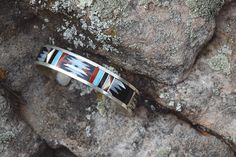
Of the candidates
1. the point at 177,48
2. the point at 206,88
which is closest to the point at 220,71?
the point at 206,88

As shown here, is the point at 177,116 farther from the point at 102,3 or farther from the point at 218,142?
the point at 102,3

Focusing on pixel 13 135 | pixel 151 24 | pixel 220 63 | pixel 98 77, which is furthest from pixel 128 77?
pixel 13 135

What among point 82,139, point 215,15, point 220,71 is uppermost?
point 215,15

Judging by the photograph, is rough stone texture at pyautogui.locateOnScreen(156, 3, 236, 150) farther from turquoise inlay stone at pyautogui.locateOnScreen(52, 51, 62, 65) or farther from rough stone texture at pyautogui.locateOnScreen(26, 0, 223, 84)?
turquoise inlay stone at pyautogui.locateOnScreen(52, 51, 62, 65)

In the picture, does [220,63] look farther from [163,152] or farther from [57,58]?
[57,58]

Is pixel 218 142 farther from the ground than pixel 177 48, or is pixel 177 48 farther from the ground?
pixel 177 48

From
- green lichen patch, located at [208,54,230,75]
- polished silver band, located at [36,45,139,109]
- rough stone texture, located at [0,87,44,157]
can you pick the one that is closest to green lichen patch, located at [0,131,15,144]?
rough stone texture, located at [0,87,44,157]

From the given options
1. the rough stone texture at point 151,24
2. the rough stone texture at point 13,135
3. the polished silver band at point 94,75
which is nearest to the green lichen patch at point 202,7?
the rough stone texture at point 151,24
